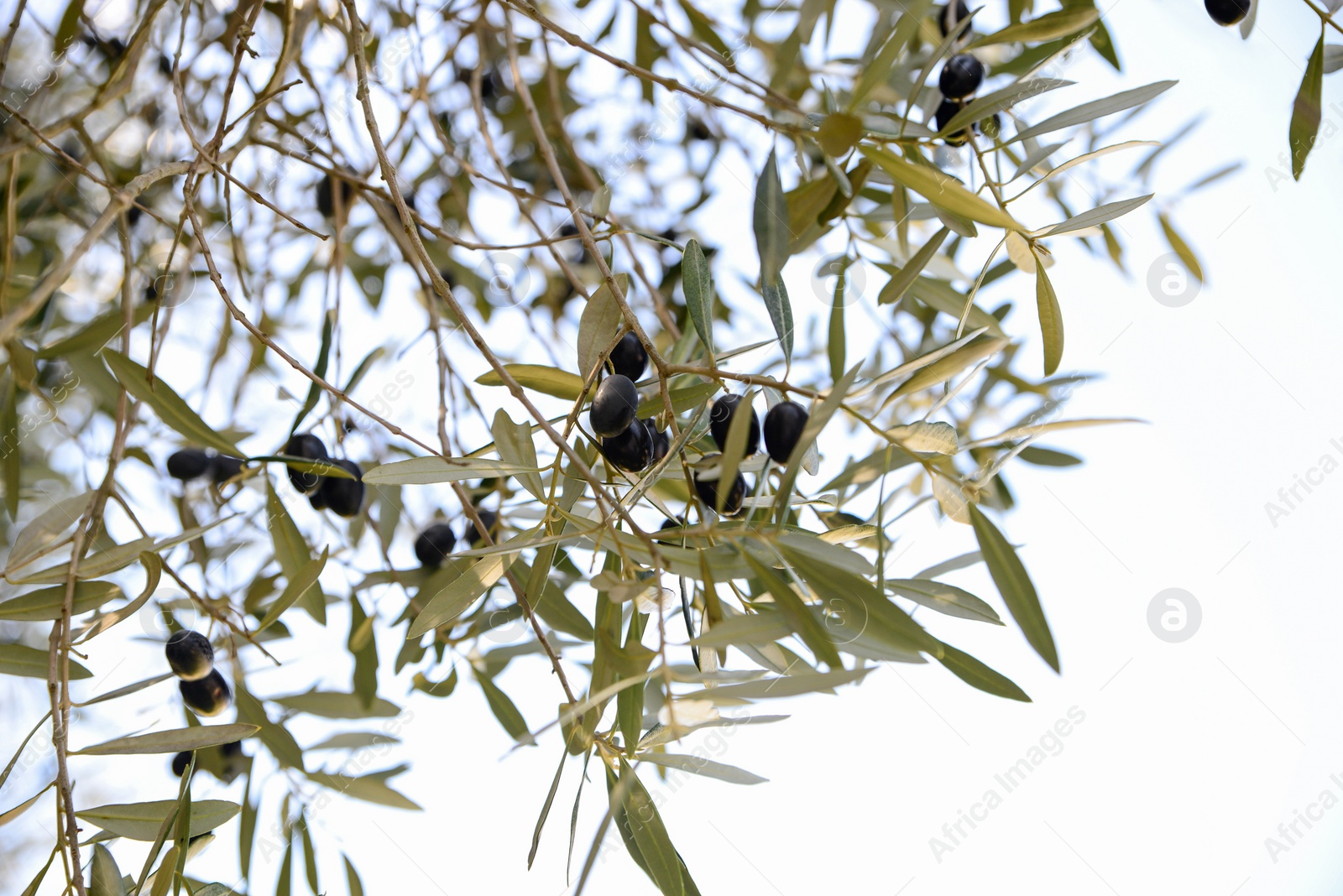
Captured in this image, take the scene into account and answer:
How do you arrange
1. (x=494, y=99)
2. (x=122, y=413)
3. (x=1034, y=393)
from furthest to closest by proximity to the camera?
(x=494, y=99), (x=1034, y=393), (x=122, y=413)

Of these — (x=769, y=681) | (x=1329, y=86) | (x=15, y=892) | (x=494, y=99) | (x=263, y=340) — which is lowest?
(x=769, y=681)

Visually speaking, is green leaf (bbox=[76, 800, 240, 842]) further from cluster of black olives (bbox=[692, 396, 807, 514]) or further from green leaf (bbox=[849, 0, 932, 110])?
green leaf (bbox=[849, 0, 932, 110])

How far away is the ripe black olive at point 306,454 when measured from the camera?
913 millimetres

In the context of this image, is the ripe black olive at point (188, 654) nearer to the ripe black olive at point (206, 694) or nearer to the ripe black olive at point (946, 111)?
the ripe black olive at point (206, 694)

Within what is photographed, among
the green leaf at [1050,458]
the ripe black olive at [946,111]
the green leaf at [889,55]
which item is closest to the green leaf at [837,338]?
the ripe black olive at [946,111]

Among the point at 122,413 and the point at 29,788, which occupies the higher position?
the point at 29,788

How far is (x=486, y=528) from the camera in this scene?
91 centimetres

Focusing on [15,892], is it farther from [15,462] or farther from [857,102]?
[857,102]

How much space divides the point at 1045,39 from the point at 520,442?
485 mm

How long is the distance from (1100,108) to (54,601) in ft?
2.99

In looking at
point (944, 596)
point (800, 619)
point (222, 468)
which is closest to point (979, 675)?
point (944, 596)

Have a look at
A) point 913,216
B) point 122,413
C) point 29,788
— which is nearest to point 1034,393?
point 913,216

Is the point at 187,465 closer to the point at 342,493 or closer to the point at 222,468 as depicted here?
the point at 222,468

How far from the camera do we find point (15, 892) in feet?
7.44
